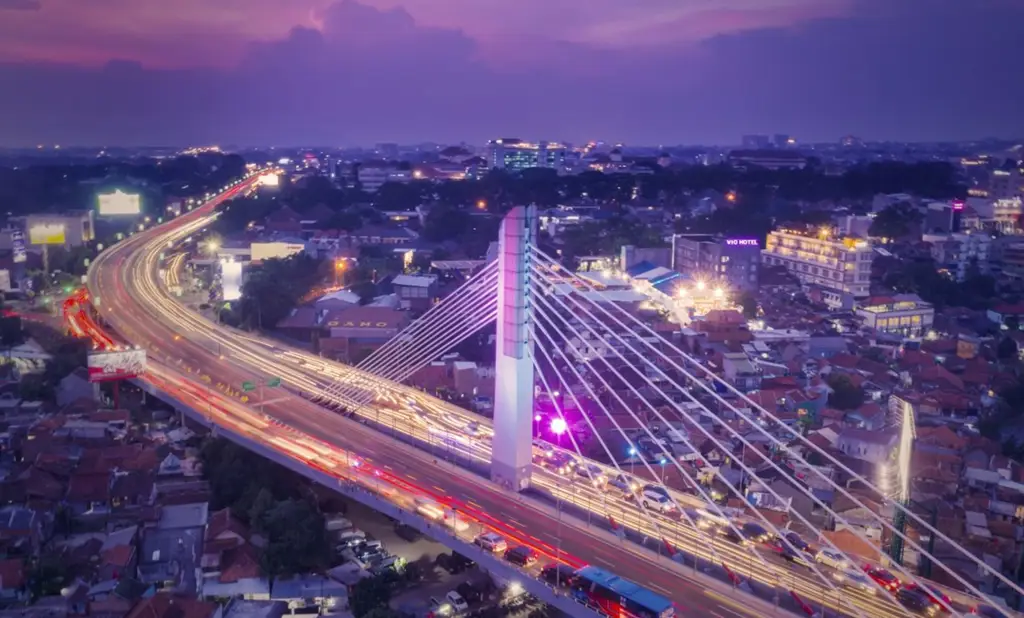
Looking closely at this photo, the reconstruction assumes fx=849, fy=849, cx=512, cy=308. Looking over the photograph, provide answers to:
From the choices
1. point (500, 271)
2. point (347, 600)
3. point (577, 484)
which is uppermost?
point (500, 271)

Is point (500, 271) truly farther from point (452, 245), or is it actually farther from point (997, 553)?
point (452, 245)

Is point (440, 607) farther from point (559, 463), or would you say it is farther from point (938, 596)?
point (938, 596)

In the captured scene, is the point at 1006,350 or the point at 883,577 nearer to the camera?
the point at 883,577

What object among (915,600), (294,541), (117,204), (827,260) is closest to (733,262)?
(827,260)

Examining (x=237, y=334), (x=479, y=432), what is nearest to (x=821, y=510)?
(x=479, y=432)

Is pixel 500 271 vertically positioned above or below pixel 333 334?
above

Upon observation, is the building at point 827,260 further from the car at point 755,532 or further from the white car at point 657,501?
the car at point 755,532

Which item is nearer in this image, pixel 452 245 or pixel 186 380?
pixel 186 380
